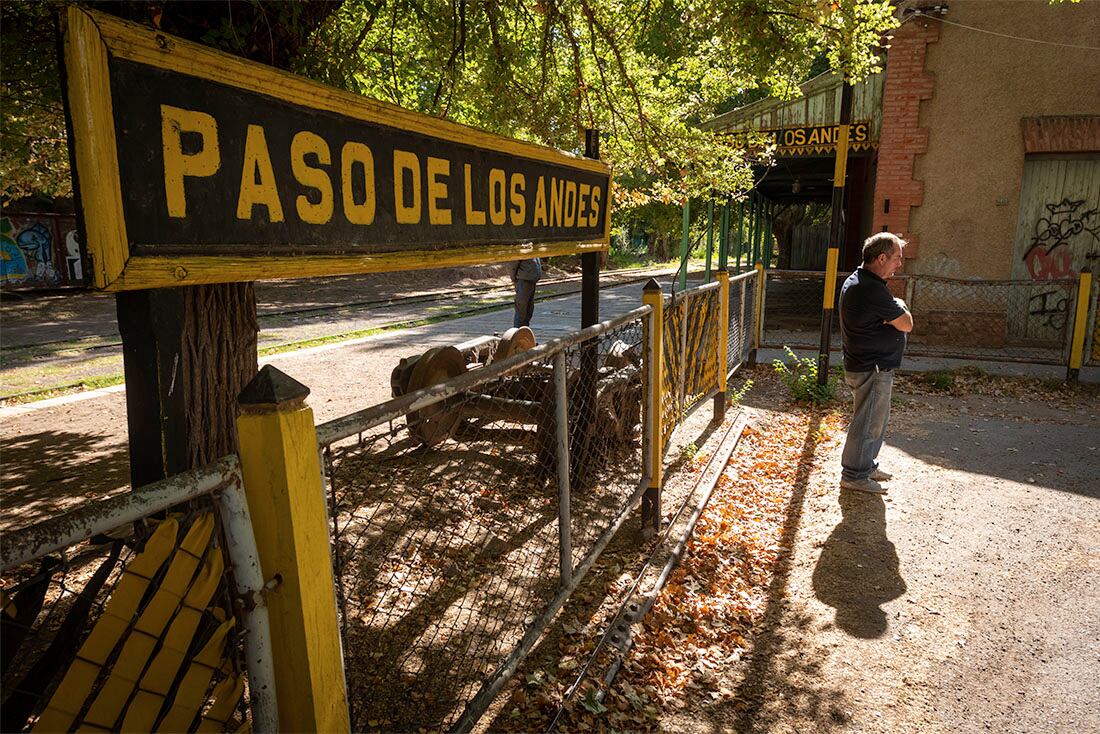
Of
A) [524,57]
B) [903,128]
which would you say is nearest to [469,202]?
[524,57]

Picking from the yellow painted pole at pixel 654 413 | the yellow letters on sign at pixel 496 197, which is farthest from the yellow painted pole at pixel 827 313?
the yellow letters on sign at pixel 496 197

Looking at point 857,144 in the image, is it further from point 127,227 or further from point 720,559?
point 127,227

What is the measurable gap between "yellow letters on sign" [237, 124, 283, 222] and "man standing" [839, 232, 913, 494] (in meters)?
4.33

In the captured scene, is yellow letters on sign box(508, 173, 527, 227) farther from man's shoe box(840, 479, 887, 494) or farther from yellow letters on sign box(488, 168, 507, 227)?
man's shoe box(840, 479, 887, 494)

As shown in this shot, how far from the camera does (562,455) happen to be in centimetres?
310

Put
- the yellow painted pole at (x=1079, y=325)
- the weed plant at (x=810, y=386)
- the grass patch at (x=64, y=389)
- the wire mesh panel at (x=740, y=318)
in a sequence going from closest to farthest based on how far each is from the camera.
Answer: the grass patch at (x=64, y=389)
the wire mesh panel at (x=740, y=318)
the weed plant at (x=810, y=386)
the yellow painted pole at (x=1079, y=325)

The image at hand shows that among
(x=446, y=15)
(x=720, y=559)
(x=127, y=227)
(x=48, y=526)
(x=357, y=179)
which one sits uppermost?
(x=446, y=15)

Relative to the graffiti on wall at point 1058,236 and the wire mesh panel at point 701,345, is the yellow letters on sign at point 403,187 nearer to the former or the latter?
the wire mesh panel at point 701,345

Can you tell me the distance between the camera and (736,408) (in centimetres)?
770

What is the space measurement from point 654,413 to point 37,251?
70.3 ft

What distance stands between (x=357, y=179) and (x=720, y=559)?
3281 mm

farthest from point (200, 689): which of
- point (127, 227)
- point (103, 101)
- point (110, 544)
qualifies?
point (103, 101)

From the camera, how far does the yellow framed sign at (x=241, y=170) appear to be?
1413 millimetres

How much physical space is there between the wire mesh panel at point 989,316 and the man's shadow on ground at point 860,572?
724cm
